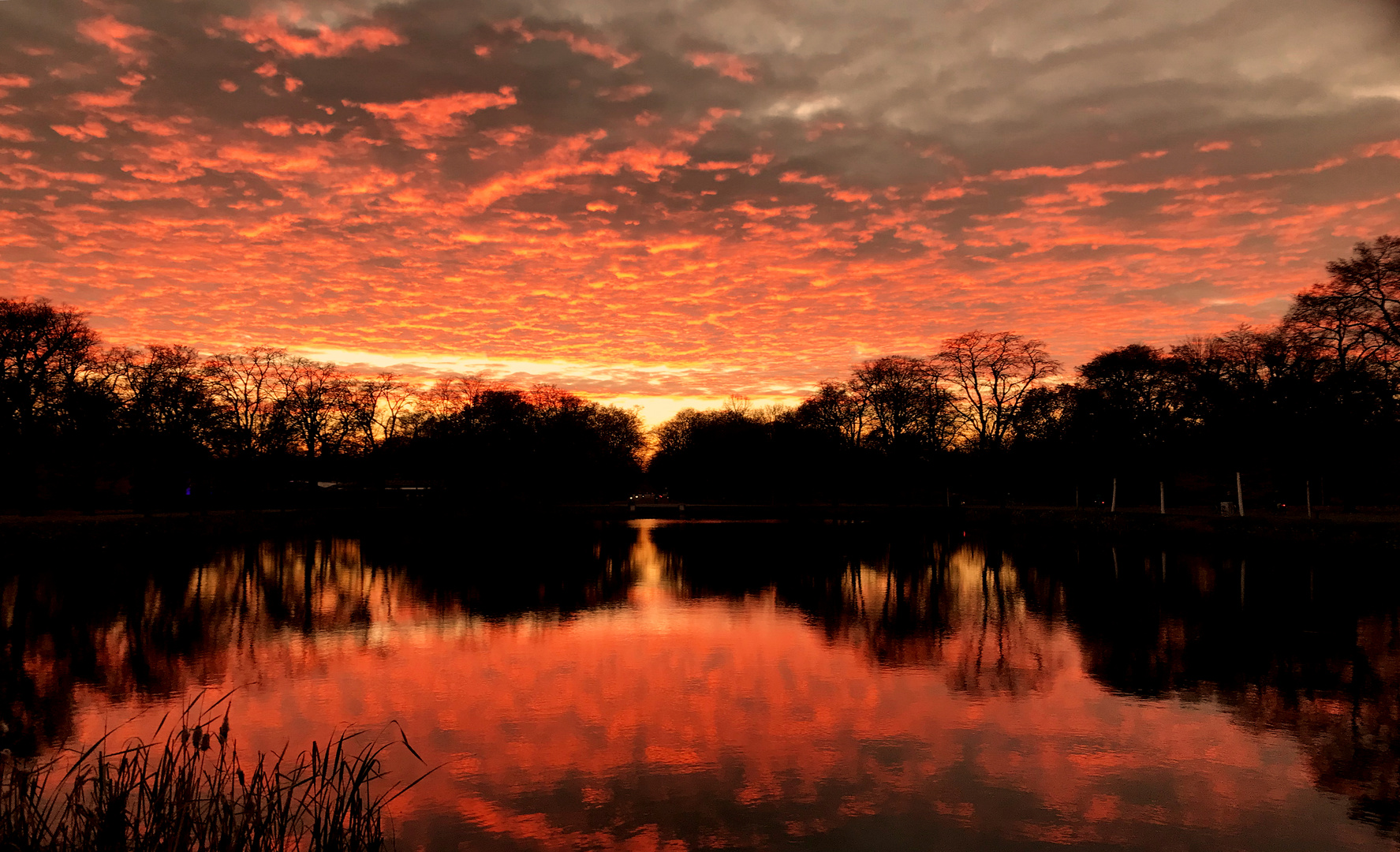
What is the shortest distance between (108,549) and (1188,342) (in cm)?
7769

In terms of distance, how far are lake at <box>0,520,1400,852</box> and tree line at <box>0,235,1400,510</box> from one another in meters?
17.0

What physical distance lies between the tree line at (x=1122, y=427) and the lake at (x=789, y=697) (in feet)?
50.7

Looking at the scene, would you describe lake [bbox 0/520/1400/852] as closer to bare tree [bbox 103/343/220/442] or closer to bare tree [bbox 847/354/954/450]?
bare tree [bbox 103/343/220/442]

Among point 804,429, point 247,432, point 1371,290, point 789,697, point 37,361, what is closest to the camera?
point 789,697

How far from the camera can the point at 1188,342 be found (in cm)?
7400

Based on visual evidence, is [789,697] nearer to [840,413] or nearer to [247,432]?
[247,432]

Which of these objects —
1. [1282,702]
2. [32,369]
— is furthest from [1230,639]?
[32,369]

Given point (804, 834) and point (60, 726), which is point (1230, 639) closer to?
point (804, 834)

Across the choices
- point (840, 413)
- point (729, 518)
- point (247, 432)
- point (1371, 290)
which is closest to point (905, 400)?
point (840, 413)

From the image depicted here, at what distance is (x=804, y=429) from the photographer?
9856 centimetres

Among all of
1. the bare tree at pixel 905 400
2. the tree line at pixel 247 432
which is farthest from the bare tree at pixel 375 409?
the bare tree at pixel 905 400

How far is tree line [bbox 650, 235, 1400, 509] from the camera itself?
138 ft

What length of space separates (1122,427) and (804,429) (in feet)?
132

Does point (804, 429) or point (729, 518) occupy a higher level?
point (804, 429)
